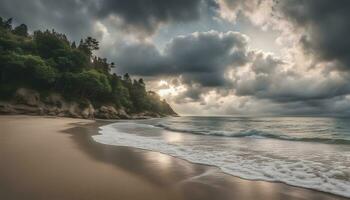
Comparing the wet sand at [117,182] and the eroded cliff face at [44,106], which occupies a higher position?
the eroded cliff face at [44,106]

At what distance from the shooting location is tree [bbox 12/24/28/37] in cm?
7189

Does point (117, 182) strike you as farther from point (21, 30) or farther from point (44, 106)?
point (21, 30)

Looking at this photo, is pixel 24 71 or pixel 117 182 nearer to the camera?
pixel 117 182

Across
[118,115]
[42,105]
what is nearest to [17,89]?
[42,105]

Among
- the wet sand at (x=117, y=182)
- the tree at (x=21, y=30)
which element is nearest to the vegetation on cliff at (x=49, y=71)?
the tree at (x=21, y=30)

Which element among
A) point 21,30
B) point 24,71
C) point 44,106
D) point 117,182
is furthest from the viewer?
point 21,30

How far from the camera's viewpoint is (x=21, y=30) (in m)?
73.8

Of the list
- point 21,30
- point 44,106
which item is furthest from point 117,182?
point 21,30

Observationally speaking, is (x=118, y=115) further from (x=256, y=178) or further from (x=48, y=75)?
(x=256, y=178)

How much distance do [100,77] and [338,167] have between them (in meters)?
65.9

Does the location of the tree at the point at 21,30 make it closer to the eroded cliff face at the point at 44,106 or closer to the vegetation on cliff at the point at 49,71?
the vegetation on cliff at the point at 49,71

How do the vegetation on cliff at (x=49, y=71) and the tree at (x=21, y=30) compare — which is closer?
the vegetation on cliff at (x=49, y=71)

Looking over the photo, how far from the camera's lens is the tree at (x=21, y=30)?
2830 inches

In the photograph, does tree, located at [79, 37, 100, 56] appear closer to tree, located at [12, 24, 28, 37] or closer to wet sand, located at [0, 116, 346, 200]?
tree, located at [12, 24, 28, 37]
